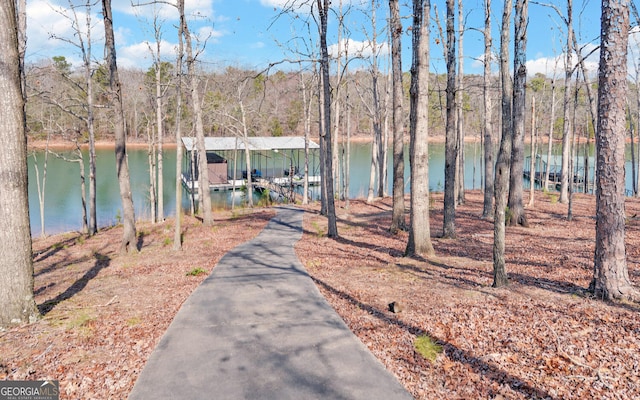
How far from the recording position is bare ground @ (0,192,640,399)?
4102mm

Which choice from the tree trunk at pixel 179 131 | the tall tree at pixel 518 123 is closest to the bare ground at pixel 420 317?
the tree trunk at pixel 179 131

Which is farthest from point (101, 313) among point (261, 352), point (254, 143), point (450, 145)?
point (254, 143)

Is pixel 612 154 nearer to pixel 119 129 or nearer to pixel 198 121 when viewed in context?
pixel 119 129

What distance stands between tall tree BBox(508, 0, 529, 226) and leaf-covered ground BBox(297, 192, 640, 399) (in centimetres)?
244

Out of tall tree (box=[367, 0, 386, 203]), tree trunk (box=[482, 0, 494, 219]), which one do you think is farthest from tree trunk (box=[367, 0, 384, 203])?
tree trunk (box=[482, 0, 494, 219])

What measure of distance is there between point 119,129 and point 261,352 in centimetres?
813

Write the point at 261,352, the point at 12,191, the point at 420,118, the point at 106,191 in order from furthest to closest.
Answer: the point at 106,191
the point at 420,118
the point at 12,191
the point at 261,352

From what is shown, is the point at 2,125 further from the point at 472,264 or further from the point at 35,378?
the point at 472,264

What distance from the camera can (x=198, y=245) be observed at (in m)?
11.9

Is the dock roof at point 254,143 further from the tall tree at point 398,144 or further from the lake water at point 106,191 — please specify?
the tall tree at point 398,144

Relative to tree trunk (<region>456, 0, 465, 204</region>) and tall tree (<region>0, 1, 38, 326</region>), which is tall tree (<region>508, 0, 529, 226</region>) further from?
tall tree (<region>0, 1, 38, 326</region>)

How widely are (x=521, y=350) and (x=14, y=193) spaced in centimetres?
631

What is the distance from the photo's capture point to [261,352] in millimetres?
4762

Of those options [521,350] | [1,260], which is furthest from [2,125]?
[521,350]
